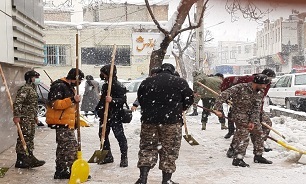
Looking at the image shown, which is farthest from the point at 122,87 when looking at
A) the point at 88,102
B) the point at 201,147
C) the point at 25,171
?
the point at 88,102

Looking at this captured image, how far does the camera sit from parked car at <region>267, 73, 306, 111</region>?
1594 cm

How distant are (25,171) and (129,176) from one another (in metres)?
1.62

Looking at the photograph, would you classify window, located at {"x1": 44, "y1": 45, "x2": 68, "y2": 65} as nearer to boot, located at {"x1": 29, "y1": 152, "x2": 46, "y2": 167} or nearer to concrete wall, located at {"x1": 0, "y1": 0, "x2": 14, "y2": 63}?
concrete wall, located at {"x1": 0, "y1": 0, "x2": 14, "y2": 63}

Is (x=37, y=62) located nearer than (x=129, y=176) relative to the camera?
No

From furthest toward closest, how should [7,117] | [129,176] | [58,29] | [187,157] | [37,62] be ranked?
1. [58,29]
2. [37,62]
3. [7,117]
4. [187,157]
5. [129,176]

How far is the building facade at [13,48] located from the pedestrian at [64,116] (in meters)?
1.44

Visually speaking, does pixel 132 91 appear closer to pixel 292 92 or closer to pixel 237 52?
pixel 237 52

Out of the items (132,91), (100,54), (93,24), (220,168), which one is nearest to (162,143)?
(220,168)

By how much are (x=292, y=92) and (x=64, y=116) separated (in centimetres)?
1279

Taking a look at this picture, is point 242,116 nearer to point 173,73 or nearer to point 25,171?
point 173,73

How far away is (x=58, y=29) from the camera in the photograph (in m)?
30.2

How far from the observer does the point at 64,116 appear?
18.5 feet

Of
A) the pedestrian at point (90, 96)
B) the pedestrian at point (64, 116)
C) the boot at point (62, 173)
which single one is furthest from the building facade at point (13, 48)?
the pedestrian at point (90, 96)

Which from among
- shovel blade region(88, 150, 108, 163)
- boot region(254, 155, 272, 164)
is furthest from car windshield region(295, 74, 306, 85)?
shovel blade region(88, 150, 108, 163)
